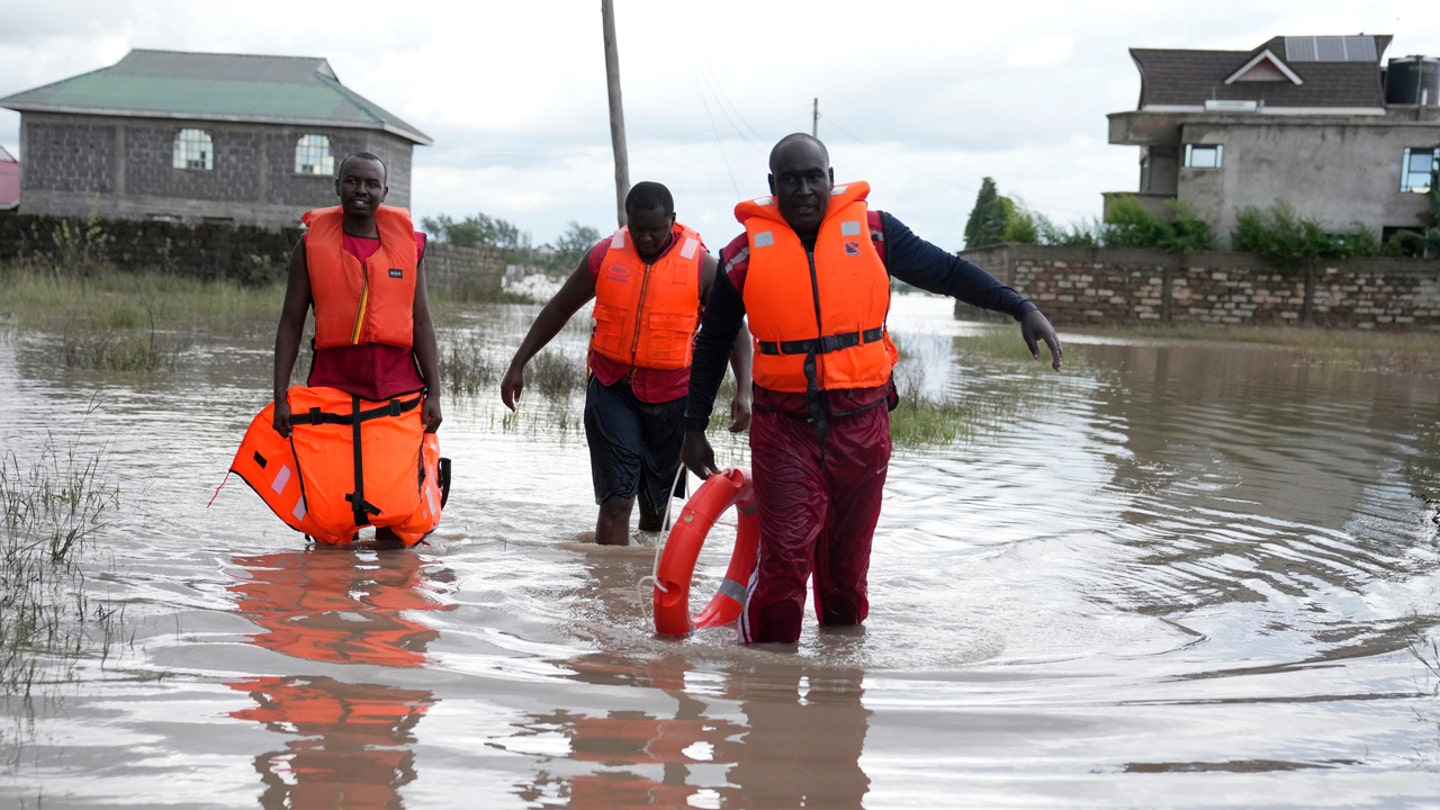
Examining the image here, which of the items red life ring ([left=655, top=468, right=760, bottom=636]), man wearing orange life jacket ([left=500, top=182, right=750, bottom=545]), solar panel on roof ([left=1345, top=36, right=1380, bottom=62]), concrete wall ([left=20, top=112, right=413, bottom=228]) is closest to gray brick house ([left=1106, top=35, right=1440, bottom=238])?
solar panel on roof ([left=1345, top=36, right=1380, bottom=62])

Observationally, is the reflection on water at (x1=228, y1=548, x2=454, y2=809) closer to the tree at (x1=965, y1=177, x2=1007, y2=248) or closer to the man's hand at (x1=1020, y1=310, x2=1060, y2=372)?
the man's hand at (x1=1020, y1=310, x2=1060, y2=372)

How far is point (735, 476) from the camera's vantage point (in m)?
5.52

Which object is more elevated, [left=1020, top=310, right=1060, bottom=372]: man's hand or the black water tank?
the black water tank

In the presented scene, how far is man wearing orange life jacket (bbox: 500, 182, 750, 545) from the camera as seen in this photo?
6828mm

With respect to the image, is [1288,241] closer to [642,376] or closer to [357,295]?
→ [642,376]

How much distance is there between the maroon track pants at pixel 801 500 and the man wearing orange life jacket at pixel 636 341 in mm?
1531

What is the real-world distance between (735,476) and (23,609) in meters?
2.53

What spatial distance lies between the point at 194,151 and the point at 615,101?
25.7 metres

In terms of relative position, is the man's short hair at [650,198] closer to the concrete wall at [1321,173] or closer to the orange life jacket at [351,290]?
the orange life jacket at [351,290]

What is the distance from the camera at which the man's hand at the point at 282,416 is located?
635 centimetres

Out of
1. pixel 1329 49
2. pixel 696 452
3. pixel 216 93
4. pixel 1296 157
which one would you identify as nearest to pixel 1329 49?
pixel 1329 49

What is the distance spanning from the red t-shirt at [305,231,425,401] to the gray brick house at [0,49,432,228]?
34264mm

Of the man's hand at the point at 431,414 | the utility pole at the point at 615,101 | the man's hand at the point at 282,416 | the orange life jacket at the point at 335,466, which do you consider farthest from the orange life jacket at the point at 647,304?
the utility pole at the point at 615,101

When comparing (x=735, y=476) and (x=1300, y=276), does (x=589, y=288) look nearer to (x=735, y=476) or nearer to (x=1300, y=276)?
(x=735, y=476)
